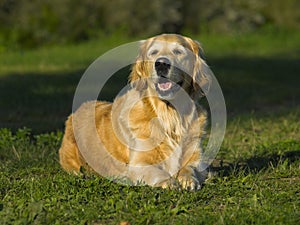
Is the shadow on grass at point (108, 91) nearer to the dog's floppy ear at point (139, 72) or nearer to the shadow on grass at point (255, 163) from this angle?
the dog's floppy ear at point (139, 72)

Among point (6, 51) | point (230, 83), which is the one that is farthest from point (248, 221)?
point (6, 51)

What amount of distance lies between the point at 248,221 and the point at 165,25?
79.4 ft

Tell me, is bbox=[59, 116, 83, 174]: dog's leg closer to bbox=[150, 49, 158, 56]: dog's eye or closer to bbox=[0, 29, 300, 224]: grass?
bbox=[0, 29, 300, 224]: grass

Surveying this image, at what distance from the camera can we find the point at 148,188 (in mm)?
6281

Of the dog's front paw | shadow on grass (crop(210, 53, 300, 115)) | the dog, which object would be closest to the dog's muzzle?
the dog

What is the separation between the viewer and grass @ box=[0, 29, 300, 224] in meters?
5.55

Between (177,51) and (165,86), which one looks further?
(177,51)

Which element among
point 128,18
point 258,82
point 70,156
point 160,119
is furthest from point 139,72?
point 128,18

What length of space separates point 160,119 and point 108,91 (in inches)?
294

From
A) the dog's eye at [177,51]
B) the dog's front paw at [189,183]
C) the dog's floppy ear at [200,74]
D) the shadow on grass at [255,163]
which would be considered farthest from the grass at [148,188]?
the dog's eye at [177,51]

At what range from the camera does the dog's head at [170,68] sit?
684cm

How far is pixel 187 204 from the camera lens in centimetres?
588

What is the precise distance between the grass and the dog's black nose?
1126mm

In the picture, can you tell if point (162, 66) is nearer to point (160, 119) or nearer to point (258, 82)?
point (160, 119)
